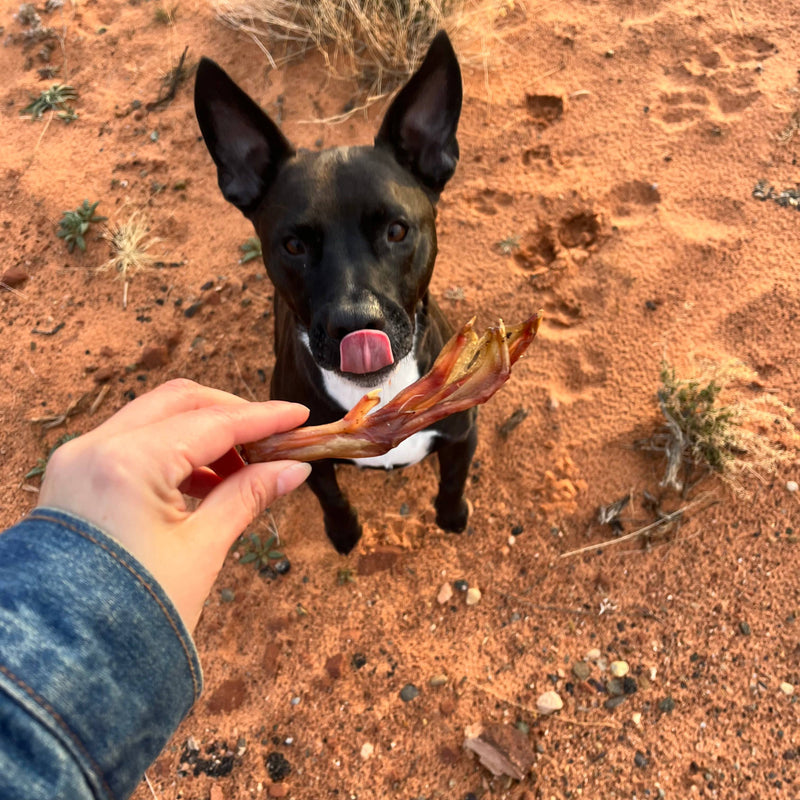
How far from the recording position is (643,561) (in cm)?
274

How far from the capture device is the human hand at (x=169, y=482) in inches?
47.0

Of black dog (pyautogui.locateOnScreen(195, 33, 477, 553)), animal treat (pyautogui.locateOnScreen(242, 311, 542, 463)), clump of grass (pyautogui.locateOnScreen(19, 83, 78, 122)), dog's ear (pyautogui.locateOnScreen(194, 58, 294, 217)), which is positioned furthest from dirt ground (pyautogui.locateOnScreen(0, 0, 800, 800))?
animal treat (pyautogui.locateOnScreen(242, 311, 542, 463))

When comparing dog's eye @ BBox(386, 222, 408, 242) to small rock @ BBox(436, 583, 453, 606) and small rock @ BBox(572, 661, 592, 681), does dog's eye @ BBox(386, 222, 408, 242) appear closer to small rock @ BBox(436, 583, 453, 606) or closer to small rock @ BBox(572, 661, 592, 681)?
small rock @ BBox(436, 583, 453, 606)

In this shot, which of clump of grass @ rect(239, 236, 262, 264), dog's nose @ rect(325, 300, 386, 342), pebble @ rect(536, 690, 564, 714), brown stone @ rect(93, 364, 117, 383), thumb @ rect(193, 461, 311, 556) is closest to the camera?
thumb @ rect(193, 461, 311, 556)

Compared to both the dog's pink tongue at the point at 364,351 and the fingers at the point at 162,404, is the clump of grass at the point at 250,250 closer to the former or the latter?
the dog's pink tongue at the point at 364,351

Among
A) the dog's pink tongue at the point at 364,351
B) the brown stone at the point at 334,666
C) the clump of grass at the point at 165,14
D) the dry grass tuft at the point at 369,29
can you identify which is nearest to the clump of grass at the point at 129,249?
the dry grass tuft at the point at 369,29

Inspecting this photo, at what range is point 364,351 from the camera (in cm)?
197

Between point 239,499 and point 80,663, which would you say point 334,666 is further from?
point 80,663

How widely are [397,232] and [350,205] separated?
0.62 feet

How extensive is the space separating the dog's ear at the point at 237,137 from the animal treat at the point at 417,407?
120 centimetres

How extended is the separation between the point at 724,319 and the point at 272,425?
2.66m

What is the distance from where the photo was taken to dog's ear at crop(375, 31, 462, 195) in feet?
7.14

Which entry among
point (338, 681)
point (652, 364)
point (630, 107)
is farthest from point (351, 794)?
point (630, 107)

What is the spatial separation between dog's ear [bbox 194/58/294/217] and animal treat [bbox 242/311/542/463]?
3.93 ft
